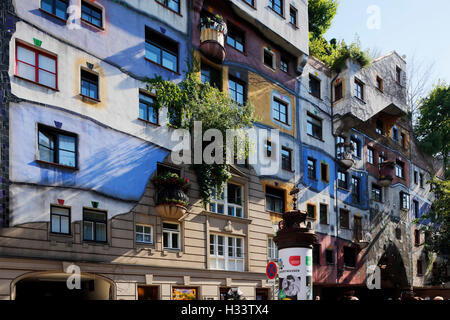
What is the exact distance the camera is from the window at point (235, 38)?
25766 millimetres

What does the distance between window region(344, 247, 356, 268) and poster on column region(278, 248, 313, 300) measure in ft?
57.8

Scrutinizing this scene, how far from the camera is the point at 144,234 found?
63.4 feet

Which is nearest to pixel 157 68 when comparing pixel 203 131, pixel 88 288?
pixel 203 131

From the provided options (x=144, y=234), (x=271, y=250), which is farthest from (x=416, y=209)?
(x=144, y=234)

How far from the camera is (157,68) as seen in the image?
21141 mm

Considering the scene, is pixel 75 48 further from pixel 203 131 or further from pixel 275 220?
pixel 275 220

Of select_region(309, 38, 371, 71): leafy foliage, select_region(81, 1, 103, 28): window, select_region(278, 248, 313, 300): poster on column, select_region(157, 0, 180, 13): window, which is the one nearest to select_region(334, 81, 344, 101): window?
select_region(309, 38, 371, 71): leafy foliage

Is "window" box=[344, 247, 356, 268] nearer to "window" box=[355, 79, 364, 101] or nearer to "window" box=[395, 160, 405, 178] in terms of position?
"window" box=[395, 160, 405, 178]

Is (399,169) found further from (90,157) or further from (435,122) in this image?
(90,157)

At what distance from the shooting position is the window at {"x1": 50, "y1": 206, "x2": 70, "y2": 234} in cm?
1633

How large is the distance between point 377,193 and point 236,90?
17231mm

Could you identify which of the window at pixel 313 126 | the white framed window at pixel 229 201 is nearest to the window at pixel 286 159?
the window at pixel 313 126

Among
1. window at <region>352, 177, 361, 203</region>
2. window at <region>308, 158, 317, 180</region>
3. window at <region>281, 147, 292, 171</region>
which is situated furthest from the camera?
window at <region>352, 177, 361, 203</region>
